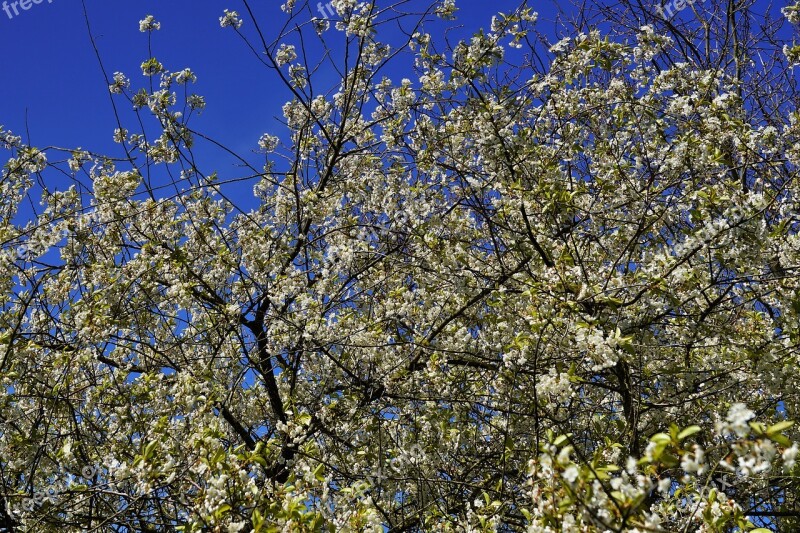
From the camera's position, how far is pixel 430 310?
507 cm

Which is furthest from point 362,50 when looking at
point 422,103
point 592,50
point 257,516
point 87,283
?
point 257,516

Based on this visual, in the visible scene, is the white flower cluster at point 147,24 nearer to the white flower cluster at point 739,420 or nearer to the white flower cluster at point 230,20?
the white flower cluster at point 230,20

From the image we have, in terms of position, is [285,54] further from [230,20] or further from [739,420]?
[739,420]

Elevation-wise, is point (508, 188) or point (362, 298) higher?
point (362, 298)

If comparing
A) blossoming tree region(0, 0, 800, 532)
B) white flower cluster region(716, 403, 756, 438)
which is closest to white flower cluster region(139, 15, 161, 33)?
blossoming tree region(0, 0, 800, 532)

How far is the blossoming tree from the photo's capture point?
3.67 m

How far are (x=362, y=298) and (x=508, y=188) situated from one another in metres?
1.83

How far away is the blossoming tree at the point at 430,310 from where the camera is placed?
3674 millimetres

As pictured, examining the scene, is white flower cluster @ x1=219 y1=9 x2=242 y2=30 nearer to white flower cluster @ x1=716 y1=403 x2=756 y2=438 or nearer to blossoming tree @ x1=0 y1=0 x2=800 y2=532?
blossoming tree @ x1=0 y1=0 x2=800 y2=532

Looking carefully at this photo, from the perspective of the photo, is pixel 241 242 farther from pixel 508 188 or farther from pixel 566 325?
pixel 566 325

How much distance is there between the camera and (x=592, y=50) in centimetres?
473

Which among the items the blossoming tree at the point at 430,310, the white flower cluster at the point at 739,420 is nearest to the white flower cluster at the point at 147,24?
the blossoming tree at the point at 430,310

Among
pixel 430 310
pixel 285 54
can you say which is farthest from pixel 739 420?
pixel 285 54

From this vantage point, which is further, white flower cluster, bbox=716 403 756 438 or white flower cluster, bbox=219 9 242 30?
white flower cluster, bbox=219 9 242 30
